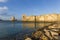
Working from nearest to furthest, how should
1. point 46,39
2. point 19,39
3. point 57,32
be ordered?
A: point 46,39 < point 19,39 < point 57,32

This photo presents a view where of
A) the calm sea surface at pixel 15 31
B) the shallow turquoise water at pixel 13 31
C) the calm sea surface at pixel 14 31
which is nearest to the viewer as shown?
the calm sea surface at pixel 15 31

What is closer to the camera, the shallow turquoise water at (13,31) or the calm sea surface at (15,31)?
the calm sea surface at (15,31)

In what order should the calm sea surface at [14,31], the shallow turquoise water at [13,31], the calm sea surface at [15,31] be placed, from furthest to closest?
the shallow turquoise water at [13,31], the calm sea surface at [14,31], the calm sea surface at [15,31]

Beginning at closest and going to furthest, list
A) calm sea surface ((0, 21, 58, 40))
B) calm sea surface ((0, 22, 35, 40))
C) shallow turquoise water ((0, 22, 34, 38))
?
calm sea surface ((0, 21, 58, 40))
calm sea surface ((0, 22, 35, 40))
shallow turquoise water ((0, 22, 34, 38))

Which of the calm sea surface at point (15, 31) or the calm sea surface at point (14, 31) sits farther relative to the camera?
the calm sea surface at point (14, 31)

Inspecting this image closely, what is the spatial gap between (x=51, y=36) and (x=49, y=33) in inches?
9.7

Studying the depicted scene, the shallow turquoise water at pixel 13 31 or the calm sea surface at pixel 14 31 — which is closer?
the calm sea surface at pixel 14 31

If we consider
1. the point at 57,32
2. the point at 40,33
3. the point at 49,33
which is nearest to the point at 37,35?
the point at 40,33

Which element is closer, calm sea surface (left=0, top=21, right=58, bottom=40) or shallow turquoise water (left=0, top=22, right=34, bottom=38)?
calm sea surface (left=0, top=21, right=58, bottom=40)

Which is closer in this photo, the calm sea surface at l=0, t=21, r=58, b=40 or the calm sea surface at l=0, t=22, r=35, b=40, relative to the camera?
the calm sea surface at l=0, t=21, r=58, b=40

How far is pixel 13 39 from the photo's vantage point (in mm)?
6957

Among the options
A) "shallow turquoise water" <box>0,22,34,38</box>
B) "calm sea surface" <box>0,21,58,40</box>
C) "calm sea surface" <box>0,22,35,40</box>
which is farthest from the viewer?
"shallow turquoise water" <box>0,22,34,38</box>

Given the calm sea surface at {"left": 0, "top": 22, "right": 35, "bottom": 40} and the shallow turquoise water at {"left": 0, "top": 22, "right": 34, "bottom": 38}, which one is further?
the shallow turquoise water at {"left": 0, "top": 22, "right": 34, "bottom": 38}

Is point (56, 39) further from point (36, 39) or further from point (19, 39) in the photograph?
point (19, 39)
